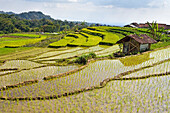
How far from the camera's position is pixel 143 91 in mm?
6918

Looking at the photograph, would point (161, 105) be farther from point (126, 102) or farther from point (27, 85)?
point (27, 85)

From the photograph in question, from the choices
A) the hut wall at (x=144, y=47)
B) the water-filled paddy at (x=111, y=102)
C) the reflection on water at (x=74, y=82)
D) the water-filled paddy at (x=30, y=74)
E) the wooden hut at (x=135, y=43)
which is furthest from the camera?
the hut wall at (x=144, y=47)

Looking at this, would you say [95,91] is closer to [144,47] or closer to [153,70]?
[153,70]

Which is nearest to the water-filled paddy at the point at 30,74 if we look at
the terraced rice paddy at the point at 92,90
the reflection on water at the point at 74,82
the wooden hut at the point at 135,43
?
the terraced rice paddy at the point at 92,90

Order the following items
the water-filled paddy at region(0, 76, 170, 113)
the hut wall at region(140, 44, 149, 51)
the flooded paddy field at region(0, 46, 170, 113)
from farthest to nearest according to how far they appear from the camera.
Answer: the hut wall at region(140, 44, 149, 51) < the flooded paddy field at region(0, 46, 170, 113) < the water-filled paddy at region(0, 76, 170, 113)

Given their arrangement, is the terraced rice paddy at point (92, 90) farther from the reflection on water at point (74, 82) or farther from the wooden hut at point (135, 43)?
the wooden hut at point (135, 43)

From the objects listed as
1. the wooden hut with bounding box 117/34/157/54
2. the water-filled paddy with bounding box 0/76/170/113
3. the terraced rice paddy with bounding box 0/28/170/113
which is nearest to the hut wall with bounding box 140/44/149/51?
the wooden hut with bounding box 117/34/157/54

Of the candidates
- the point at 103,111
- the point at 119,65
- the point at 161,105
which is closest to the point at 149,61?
the point at 119,65

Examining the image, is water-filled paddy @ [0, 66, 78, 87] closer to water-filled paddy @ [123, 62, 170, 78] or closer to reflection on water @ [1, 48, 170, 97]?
reflection on water @ [1, 48, 170, 97]

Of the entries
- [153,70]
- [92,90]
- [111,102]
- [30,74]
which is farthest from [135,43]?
[30,74]

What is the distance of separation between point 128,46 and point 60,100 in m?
10.0

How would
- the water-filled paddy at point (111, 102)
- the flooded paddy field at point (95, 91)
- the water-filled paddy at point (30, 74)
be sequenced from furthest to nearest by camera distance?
the water-filled paddy at point (30, 74)
the flooded paddy field at point (95, 91)
the water-filled paddy at point (111, 102)

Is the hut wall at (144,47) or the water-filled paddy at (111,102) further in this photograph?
the hut wall at (144,47)

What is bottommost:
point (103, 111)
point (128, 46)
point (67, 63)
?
point (103, 111)
